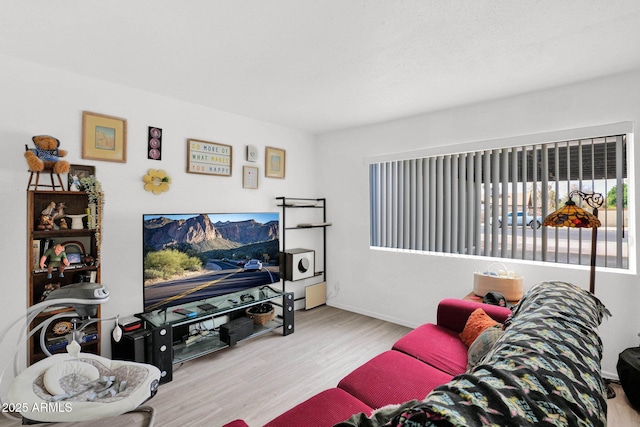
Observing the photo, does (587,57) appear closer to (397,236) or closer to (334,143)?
(397,236)

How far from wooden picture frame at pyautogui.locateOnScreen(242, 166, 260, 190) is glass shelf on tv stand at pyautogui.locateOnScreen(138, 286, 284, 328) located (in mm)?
1235

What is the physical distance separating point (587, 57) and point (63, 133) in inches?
156

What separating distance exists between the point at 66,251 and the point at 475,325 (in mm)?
3127

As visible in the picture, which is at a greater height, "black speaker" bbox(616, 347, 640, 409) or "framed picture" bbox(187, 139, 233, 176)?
"framed picture" bbox(187, 139, 233, 176)

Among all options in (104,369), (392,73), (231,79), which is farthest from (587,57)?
(104,369)

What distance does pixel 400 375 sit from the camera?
182 centimetres

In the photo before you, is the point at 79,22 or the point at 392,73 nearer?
the point at 79,22

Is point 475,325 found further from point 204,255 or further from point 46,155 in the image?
point 46,155

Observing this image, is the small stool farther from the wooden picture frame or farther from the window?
the window

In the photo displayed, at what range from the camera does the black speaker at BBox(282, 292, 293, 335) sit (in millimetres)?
3371

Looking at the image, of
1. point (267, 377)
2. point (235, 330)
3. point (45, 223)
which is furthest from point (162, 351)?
point (45, 223)

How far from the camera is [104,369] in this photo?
1.98 metres

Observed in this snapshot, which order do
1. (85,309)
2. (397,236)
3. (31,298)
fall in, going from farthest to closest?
(397,236), (31,298), (85,309)

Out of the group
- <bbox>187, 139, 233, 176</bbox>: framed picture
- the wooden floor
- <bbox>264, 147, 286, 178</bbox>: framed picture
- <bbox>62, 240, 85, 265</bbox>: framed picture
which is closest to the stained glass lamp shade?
the wooden floor
